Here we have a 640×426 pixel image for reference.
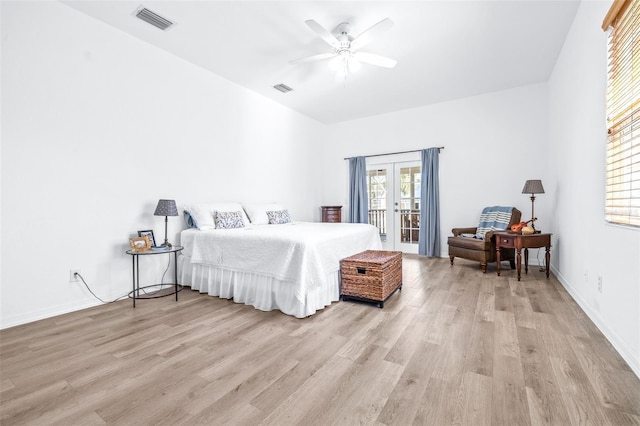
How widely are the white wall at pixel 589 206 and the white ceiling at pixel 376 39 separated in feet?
1.44

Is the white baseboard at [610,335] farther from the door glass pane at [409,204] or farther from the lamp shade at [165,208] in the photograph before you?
the lamp shade at [165,208]

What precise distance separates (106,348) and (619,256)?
11.7ft

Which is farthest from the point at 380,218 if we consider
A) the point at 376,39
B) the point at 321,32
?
the point at 321,32

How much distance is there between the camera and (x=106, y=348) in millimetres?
2082

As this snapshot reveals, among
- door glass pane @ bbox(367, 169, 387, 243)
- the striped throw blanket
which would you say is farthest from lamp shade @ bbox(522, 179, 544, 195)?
door glass pane @ bbox(367, 169, 387, 243)

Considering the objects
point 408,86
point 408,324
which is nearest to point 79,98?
point 408,324

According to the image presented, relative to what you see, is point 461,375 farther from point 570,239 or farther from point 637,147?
point 570,239

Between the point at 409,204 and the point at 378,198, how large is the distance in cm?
69

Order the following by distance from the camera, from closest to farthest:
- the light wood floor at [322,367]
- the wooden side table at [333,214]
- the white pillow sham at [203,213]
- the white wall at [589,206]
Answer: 1. the light wood floor at [322,367]
2. the white wall at [589,206]
3. the white pillow sham at [203,213]
4. the wooden side table at [333,214]

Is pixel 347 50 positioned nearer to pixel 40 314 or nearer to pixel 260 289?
pixel 260 289

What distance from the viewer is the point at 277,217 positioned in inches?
180

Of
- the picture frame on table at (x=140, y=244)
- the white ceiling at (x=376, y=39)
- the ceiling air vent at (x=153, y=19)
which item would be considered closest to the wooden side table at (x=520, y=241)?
the white ceiling at (x=376, y=39)

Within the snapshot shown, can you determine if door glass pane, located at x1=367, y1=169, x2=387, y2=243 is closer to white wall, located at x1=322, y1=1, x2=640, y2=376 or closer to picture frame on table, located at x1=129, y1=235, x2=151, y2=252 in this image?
white wall, located at x1=322, y1=1, x2=640, y2=376

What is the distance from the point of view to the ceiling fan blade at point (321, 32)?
2.71 metres
